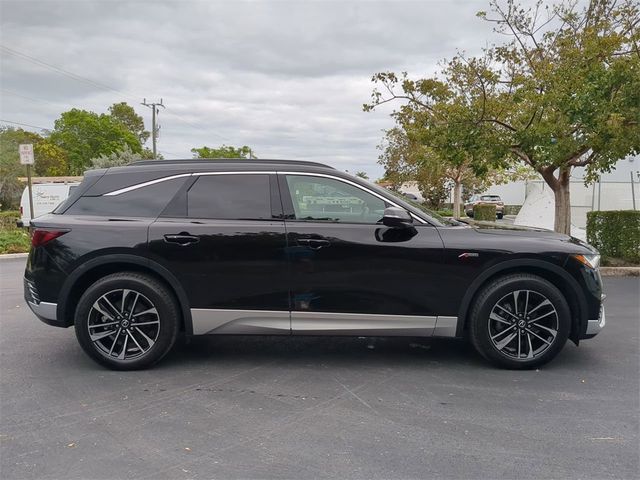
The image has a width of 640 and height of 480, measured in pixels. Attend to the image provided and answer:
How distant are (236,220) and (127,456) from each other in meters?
2.12

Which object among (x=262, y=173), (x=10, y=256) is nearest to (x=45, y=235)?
(x=262, y=173)

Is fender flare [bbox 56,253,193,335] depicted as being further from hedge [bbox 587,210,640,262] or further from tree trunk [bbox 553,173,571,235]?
hedge [bbox 587,210,640,262]

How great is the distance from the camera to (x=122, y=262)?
4438 mm

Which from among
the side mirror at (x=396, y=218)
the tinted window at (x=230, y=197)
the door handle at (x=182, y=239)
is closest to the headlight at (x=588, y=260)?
the side mirror at (x=396, y=218)

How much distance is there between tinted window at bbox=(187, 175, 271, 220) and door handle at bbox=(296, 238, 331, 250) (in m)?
0.38

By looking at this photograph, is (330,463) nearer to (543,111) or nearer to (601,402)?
(601,402)

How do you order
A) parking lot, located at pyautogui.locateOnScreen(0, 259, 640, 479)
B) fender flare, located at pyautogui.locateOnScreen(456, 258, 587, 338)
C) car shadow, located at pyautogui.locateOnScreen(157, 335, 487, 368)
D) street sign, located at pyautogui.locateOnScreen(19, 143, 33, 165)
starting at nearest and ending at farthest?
parking lot, located at pyautogui.locateOnScreen(0, 259, 640, 479) → fender flare, located at pyautogui.locateOnScreen(456, 258, 587, 338) → car shadow, located at pyautogui.locateOnScreen(157, 335, 487, 368) → street sign, located at pyautogui.locateOnScreen(19, 143, 33, 165)

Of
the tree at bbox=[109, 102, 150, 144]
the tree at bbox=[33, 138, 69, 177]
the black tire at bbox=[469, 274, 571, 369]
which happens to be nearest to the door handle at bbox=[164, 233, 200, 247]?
the black tire at bbox=[469, 274, 571, 369]

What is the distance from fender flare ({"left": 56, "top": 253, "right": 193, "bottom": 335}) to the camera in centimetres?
441

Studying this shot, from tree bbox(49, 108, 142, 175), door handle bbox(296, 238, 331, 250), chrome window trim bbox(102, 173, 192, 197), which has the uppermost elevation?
tree bbox(49, 108, 142, 175)

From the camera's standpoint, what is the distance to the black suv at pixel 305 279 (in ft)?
14.5

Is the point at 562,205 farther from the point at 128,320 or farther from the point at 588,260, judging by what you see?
the point at 128,320

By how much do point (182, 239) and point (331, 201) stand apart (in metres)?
1.36

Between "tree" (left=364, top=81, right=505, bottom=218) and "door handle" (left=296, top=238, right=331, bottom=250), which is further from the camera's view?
"tree" (left=364, top=81, right=505, bottom=218)
